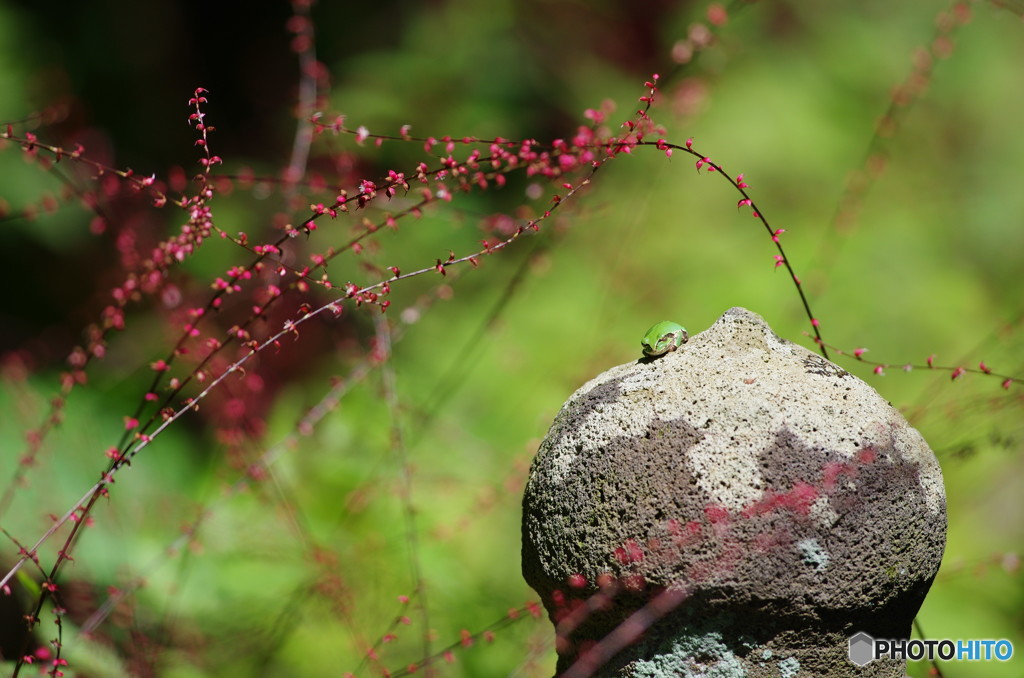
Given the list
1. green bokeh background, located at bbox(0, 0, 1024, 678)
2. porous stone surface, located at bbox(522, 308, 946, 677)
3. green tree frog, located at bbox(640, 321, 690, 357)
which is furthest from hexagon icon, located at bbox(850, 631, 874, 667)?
green bokeh background, located at bbox(0, 0, 1024, 678)

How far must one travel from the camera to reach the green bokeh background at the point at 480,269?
2.88m

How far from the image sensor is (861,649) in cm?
135

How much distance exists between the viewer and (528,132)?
183 inches

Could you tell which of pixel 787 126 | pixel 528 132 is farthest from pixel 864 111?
pixel 528 132

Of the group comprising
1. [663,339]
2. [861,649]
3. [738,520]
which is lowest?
[861,649]

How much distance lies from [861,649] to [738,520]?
0.28 metres

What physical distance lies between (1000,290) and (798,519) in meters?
3.25

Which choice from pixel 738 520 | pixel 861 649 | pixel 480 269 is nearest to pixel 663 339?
pixel 738 520

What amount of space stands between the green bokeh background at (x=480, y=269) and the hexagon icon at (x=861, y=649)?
3.51 feet

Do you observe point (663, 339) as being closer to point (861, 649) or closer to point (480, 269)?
Answer: point (861, 649)

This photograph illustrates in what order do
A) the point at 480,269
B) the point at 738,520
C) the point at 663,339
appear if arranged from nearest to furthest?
the point at 738,520 → the point at 663,339 → the point at 480,269

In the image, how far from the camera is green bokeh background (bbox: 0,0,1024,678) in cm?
288

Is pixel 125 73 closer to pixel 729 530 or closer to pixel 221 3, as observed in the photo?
pixel 221 3

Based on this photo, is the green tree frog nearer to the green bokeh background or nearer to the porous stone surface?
the porous stone surface
